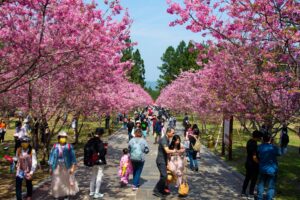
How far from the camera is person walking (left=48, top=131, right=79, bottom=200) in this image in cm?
827

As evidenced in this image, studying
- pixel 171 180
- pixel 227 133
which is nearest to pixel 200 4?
pixel 171 180

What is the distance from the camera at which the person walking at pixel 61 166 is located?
8270 millimetres

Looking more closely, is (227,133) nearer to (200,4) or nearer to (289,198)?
(289,198)

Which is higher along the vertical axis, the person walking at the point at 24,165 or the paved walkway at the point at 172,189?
the person walking at the point at 24,165

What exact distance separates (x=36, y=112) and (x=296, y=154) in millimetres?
14022

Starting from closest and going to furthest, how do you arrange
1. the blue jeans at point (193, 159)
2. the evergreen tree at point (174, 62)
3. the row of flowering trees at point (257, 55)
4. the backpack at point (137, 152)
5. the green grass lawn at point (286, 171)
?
the row of flowering trees at point (257, 55)
the backpack at point (137, 152)
the green grass lawn at point (286, 171)
the blue jeans at point (193, 159)
the evergreen tree at point (174, 62)

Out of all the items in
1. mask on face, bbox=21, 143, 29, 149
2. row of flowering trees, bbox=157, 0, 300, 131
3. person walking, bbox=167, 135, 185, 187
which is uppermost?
row of flowering trees, bbox=157, 0, 300, 131

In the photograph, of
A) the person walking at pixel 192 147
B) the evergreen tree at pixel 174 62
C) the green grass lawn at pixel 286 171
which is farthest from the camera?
the evergreen tree at pixel 174 62

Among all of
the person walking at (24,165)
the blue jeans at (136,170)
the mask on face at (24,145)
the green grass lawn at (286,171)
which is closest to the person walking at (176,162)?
the blue jeans at (136,170)

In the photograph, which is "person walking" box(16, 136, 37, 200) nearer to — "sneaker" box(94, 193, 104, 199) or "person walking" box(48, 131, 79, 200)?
"person walking" box(48, 131, 79, 200)

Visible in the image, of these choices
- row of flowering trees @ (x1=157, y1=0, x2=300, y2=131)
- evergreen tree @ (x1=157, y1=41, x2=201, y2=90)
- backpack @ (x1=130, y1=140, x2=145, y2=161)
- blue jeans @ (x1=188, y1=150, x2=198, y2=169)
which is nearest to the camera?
row of flowering trees @ (x1=157, y1=0, x2=300, y2=131)

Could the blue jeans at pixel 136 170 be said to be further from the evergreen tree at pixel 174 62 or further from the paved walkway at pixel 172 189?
the evergreen tree at pixel 174 62

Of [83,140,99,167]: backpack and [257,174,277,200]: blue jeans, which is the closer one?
[257,174,277,200]: blue jeans

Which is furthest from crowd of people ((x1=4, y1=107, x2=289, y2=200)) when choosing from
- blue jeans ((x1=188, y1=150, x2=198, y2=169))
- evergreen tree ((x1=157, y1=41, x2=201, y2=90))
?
evergreen tree ((x1=157, y1=41, x2=201, y2=90))
